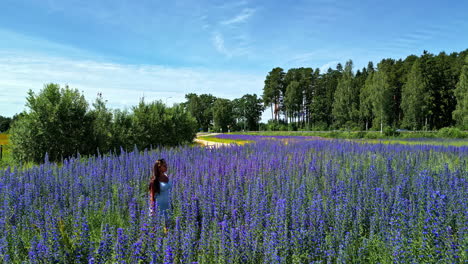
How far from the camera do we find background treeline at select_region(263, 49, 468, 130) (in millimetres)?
44031

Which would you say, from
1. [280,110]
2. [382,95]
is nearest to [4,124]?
[280,110]

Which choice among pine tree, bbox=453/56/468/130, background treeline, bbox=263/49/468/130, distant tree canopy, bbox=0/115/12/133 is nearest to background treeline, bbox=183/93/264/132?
background treeline, bbox=263/49/468/130

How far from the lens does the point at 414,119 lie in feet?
155

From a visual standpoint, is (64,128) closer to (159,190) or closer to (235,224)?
(159,190)

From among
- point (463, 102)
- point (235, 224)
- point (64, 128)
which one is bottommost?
point (235, 224)

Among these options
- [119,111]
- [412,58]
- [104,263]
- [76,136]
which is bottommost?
[104,263]

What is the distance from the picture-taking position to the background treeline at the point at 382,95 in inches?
1734

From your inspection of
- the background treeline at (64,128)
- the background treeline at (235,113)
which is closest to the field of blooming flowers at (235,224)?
the background treeline at (64,128)

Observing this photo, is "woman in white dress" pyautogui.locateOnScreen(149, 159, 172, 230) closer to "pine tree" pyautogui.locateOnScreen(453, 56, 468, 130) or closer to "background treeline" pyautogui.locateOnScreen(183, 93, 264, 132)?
"pine tree" pyautogui.locateOnScreen(453, 56, 468, 130)

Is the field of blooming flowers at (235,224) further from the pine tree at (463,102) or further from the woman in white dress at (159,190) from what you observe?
the pine tree at (463,102)

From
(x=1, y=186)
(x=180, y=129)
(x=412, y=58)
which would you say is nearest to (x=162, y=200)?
(x=1, y=186)

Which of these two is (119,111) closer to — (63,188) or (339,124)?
(63,188)

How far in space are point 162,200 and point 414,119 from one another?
171 feet

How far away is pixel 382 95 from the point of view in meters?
43.2
